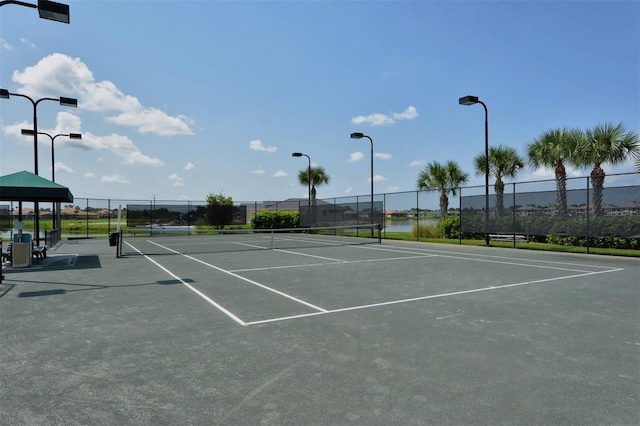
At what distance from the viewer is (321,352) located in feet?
15.2

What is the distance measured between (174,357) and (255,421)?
182 centimetres

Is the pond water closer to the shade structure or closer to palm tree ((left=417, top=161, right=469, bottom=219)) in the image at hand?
palm tree ((left=417, top=161, right=469, bottom=219))

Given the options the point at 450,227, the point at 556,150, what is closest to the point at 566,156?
the point at 556,150

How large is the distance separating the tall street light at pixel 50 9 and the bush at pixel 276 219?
1147 inches

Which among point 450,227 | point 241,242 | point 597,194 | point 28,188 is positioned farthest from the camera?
point 450,227

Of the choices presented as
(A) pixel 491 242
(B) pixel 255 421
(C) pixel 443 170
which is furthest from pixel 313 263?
(C) pixel 443 170

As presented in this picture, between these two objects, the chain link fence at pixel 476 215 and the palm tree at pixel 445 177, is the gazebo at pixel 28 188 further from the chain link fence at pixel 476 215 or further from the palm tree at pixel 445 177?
the palm tree at pixel 445 177

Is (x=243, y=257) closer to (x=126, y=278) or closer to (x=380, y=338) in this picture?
(x=126, y=278)

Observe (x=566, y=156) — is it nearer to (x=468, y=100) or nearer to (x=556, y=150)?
(x=556, y=150)

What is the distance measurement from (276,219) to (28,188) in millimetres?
26713

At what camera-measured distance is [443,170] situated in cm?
3712

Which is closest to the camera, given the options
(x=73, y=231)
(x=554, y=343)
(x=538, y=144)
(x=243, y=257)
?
(x=554, y=343)

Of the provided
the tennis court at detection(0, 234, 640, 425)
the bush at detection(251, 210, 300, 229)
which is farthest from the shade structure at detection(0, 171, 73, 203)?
the bush at detection(251, 210, 300, 229)

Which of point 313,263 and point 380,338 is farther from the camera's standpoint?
point 313,263
